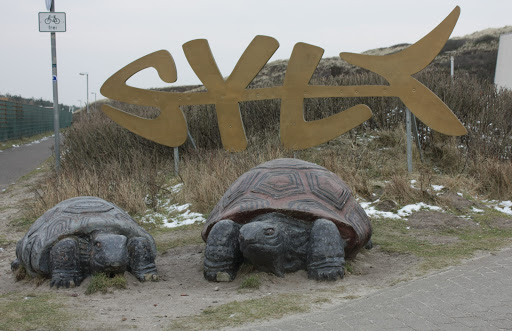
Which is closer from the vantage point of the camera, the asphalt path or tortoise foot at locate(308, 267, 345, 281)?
tortoise foot at locate(308, 267, 345, 281)

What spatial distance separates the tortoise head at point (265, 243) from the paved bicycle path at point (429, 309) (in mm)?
869

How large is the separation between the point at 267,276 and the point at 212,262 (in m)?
0.52

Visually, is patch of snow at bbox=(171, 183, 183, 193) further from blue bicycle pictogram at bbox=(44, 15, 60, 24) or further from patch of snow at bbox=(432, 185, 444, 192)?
blue bicycle pictogram at bbox=(44, 15, 60, 24)

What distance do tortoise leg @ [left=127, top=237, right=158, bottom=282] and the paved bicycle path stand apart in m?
1.68

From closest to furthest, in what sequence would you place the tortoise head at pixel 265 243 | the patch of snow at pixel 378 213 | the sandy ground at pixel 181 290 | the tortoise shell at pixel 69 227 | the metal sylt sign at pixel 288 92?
the sandy ground at pixel 181 290 → the tortoise head at pixel 265 243 → the tortoise shell at pixel 69 227 → the patch of snow at pixel 378 213 → the metal sylt sign at pixel 288 92

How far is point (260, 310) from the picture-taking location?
3.93 metres

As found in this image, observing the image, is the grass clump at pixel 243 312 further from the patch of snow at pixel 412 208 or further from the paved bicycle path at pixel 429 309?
the patch of snow at pixel 412 208

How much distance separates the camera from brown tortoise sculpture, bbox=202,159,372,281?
4.67m

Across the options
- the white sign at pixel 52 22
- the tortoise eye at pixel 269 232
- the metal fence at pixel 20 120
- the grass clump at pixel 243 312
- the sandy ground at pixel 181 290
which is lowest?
the sandy ground at pixel 181 290

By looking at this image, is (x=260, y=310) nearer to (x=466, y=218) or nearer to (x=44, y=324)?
(x=44, y=324)

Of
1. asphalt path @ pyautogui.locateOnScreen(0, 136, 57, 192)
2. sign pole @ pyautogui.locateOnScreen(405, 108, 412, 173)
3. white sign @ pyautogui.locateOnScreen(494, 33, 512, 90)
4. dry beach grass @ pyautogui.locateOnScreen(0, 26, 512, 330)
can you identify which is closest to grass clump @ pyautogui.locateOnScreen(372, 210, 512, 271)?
dry beach grass @ pyautogui.locateOnScreen(0, 26, 512, 330)

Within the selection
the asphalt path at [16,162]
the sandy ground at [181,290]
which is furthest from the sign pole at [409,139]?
the asphalt path at [16,162]

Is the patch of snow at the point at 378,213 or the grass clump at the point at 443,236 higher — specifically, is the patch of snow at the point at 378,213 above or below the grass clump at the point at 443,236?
above

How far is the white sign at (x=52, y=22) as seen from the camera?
11.3 meters
